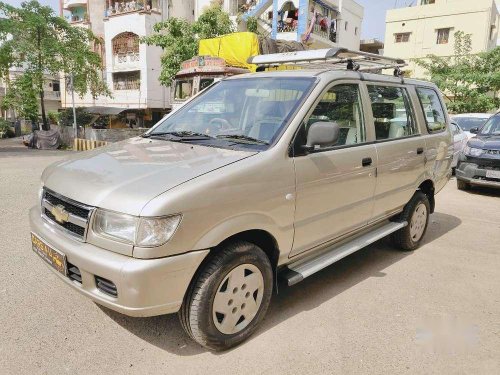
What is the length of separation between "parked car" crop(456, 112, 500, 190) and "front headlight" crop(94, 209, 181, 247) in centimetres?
755

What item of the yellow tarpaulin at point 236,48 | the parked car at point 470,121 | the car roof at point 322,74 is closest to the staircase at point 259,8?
the yellow tarpaulin at point 236,48

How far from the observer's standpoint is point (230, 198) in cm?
244

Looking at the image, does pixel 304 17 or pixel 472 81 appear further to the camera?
pixel 304 17

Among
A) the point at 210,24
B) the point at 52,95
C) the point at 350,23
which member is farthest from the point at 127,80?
the point at 350,23

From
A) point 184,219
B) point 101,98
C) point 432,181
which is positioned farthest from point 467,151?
point 101,98

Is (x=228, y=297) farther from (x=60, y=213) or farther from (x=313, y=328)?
(x=60, y=213)

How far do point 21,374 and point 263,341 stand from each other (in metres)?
1.57

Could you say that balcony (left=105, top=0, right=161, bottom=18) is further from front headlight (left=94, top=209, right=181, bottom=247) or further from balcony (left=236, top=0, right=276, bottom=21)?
front headlight (left=94, top=209, right=181, bottom=247)

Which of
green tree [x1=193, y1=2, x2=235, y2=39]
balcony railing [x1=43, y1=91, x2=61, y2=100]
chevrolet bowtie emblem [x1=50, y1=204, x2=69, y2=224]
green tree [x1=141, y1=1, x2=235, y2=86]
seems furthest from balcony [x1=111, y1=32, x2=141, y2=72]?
chevrolet bowtie emblem [x1=50, y1=204, x2=69, y2=224]

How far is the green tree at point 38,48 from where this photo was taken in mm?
16812

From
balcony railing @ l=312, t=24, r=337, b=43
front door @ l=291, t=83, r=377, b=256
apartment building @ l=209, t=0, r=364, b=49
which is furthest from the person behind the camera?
balcony railing @ l=312, t=24, r=337, b=43

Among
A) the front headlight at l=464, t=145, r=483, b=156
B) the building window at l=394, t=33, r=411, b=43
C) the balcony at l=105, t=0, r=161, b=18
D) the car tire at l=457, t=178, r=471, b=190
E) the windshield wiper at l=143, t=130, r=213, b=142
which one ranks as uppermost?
the balcony at l=105, t=0, r=161, b=18

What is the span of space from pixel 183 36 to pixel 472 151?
14901mm

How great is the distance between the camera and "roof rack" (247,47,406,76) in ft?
11.8
